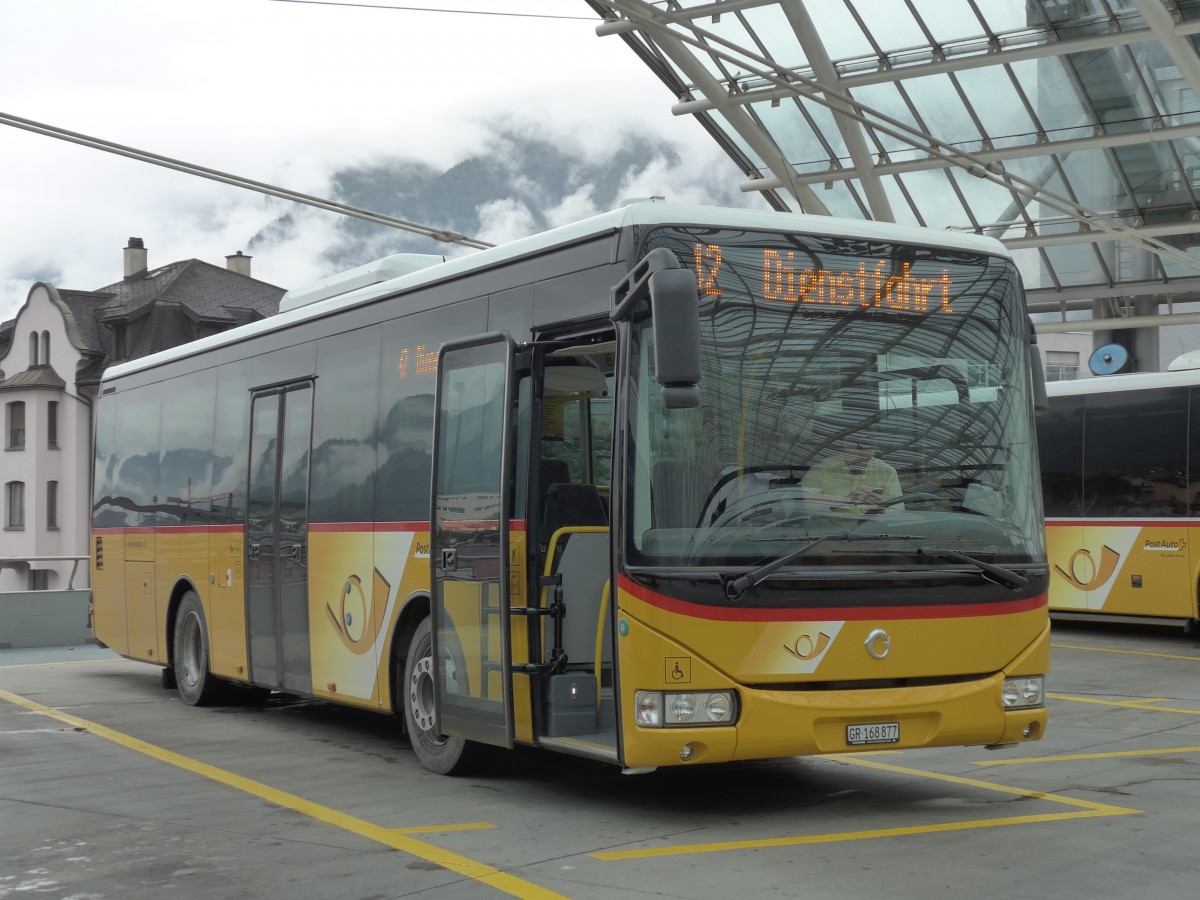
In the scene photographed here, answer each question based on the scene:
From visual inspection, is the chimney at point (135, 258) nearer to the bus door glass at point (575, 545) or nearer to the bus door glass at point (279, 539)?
the bus door glass at point (279, 539)

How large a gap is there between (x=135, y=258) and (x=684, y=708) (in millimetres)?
58454

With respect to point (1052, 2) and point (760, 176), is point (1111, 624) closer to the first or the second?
point (1052, 2)

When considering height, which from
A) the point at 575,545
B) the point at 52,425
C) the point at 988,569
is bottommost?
the point at 988,569

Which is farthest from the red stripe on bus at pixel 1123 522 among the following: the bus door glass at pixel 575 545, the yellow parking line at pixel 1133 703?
the bus door glass at pixel 575 545

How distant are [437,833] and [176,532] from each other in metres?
7.54

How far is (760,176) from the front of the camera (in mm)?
33625

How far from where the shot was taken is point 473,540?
368 inches

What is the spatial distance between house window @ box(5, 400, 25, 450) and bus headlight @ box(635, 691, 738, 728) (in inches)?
2230

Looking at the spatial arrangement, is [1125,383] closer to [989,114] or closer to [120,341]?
[989,114]

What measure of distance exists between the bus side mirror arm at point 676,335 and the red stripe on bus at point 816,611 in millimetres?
985

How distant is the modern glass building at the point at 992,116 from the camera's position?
25.7 m

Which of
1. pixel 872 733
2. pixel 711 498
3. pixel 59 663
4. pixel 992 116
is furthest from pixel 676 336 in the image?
pixel 992 116

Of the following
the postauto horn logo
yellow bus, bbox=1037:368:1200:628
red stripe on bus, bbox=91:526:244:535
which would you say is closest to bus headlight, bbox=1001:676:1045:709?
red stripe on bus, bbox=91:526:244:535

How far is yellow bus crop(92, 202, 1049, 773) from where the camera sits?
789 centimetres
